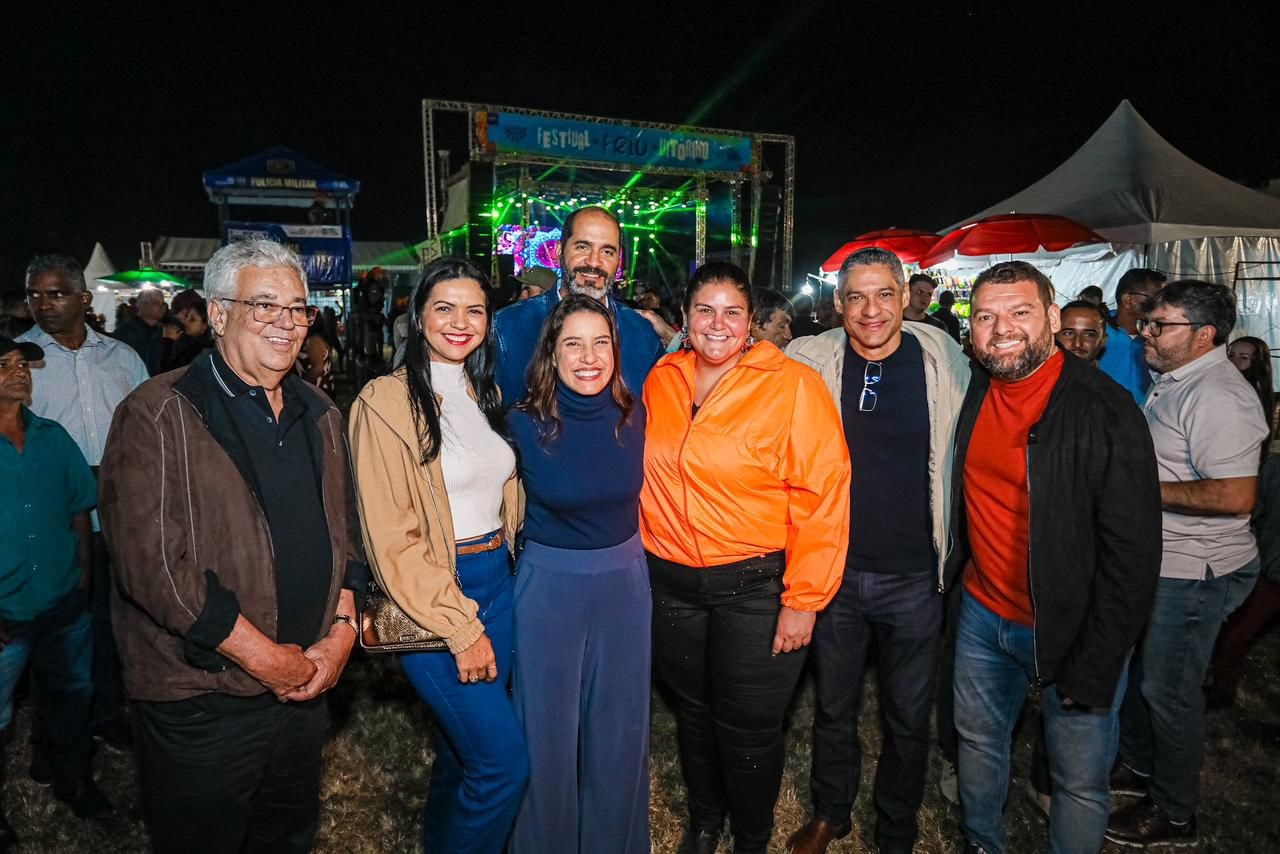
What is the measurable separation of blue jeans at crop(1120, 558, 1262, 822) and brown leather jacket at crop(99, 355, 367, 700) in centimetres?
327

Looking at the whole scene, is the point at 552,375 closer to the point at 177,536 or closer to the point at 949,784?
the point at 177,536

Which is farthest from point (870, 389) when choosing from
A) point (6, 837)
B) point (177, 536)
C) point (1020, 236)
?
point (1020, 236)

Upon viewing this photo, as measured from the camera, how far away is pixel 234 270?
6.68 feet

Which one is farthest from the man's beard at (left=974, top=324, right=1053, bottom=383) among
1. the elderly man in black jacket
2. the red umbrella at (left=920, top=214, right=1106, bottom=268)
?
the red umbrella at (left=920, top=214, right=1106, bottom=268)

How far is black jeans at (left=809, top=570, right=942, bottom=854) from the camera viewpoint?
113 inches

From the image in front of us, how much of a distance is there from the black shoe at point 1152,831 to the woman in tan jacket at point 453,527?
2.60 meters

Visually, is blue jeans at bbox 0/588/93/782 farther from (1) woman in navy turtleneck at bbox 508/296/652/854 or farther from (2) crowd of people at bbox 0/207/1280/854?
(1) woman in navy turtleneck at bbox 508/296/652/854

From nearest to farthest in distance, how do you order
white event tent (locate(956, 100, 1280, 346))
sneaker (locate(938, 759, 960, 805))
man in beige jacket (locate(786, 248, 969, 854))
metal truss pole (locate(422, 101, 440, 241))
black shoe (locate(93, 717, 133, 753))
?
man in beige jacket (locate(786, 248, 969, 854)) < sneaker (locate(938, 759, 960, 805)) < black shoe (locate(93, 717, 133, 753)) < white event tent (locate(956, 100, 1280, 346)) < metal truss pole (locate(422, 101, 440, 241))

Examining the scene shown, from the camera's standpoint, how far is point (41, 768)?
11.4 feet

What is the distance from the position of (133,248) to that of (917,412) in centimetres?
5035

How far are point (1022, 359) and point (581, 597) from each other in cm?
170

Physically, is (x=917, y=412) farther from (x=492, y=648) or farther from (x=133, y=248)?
(x=133, y=248)

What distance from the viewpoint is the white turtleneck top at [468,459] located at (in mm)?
2436

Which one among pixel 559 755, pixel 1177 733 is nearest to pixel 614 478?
pixel 559 755
